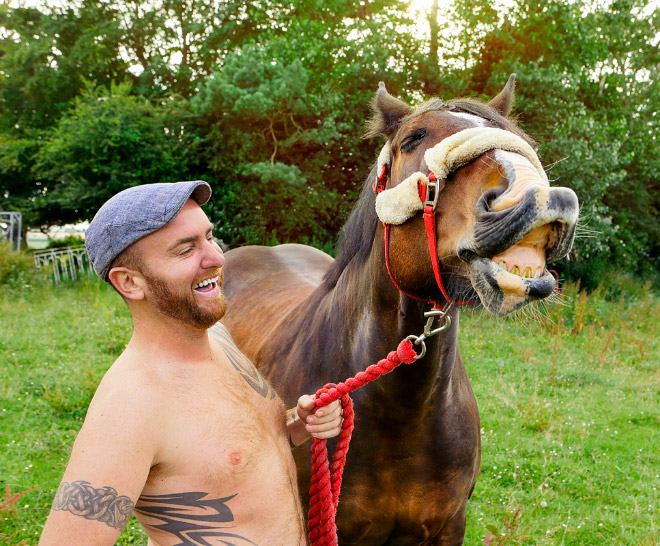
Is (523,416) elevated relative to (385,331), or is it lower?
lower

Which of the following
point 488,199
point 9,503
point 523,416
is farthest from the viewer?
point 523,416

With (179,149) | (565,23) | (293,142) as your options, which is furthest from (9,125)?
(565,23)

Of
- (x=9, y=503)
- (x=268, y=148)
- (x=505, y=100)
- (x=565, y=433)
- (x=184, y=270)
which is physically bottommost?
(x=565, y=433)

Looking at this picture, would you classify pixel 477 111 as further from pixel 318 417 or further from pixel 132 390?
pixel 132 390

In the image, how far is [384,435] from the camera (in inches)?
84.2

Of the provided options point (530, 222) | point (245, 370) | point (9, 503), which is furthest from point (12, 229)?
Result: point (530, 222)

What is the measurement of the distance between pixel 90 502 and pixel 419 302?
3.89ft

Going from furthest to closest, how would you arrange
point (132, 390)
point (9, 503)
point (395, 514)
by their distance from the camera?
point (9, 503) → point (395, 514) → point (132, 390)

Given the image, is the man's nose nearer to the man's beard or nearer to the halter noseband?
the man's beard

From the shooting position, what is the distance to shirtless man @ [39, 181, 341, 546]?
115cm

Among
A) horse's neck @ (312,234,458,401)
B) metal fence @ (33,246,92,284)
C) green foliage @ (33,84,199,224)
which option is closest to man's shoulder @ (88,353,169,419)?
horse's neck @ (312,234,458,401)

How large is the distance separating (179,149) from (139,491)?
12145 millimetres

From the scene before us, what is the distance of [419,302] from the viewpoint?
191 cm

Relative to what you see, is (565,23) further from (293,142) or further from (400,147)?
(400,147)
